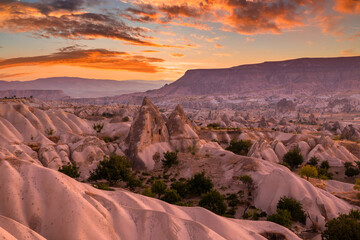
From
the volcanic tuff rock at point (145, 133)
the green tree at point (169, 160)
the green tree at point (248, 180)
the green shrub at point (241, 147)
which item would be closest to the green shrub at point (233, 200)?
the green tree at point (248, 180)

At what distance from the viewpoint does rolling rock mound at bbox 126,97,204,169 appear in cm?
5484

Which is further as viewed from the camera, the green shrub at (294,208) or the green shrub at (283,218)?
the green shrub at (294,208)

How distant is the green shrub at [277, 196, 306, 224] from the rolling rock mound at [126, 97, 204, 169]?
3131 centimetres

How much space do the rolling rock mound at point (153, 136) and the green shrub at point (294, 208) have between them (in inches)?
1233

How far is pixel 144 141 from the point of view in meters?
56.4

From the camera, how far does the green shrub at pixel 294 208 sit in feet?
98.9

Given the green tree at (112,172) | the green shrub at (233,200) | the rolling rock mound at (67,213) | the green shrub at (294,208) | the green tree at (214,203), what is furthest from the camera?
the green tree at (112,172)

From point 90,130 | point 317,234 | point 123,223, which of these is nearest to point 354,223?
point 317,234

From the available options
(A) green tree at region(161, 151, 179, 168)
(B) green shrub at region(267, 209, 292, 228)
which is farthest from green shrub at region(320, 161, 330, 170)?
(B) green shrub at region(267, 209, 292, 228)

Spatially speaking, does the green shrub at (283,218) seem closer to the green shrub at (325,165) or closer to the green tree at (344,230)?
the green tree at (344,230)

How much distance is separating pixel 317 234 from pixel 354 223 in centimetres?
627

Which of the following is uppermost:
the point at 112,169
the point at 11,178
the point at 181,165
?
the point at 11,178

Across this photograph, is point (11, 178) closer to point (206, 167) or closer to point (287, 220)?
point (287, 220)

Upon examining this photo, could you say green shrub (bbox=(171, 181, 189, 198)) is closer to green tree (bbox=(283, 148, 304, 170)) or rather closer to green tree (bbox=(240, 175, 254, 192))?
green tree (bbox=(240, 175, 254, 192))
